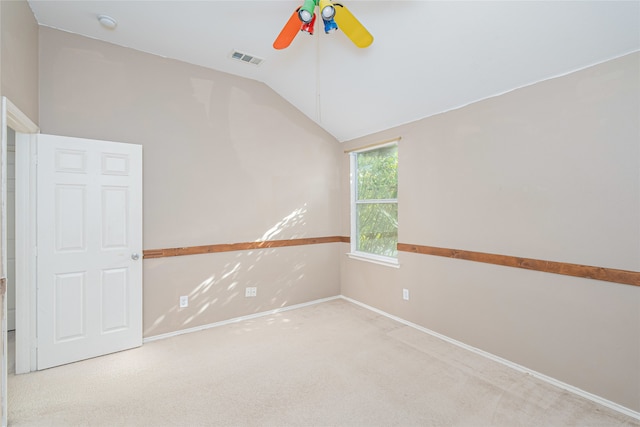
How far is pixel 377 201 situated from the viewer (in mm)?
3996

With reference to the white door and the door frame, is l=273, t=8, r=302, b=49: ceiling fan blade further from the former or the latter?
the door frame

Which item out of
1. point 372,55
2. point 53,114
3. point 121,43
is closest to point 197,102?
Answer: point 121,43

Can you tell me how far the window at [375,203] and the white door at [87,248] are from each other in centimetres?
266

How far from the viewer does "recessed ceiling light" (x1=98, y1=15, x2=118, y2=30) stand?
8.37ft

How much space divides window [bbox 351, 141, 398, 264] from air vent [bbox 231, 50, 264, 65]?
1.74 meters

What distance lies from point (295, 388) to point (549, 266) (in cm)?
215

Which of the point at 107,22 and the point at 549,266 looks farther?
the point at 107,22

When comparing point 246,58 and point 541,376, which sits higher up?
point 246,58

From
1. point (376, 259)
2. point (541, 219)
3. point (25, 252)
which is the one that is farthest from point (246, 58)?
point (541, 219)

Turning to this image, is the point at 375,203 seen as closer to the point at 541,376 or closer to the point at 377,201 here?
the point at 377,201

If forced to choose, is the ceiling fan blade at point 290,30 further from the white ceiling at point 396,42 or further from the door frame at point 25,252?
the door frame at point 25,252

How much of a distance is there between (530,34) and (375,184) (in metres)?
2.23

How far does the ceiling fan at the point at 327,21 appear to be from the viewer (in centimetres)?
172

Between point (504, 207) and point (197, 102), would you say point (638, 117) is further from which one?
point (197, 102)
